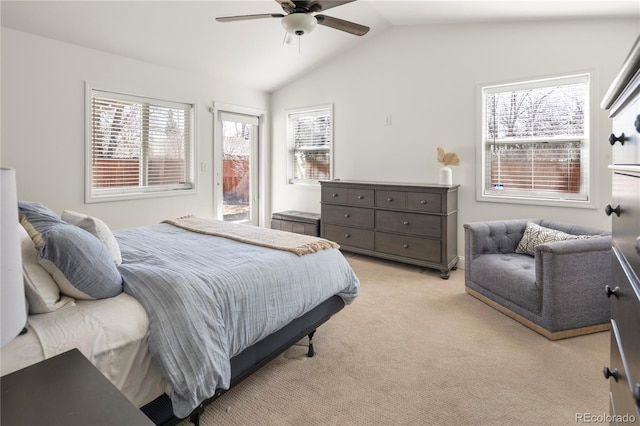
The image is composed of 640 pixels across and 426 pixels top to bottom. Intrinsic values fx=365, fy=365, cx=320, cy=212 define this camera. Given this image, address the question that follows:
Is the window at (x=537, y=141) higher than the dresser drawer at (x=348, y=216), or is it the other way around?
the window at (x=537, y=141)

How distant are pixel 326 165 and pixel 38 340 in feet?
14.9

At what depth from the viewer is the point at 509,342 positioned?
250 cm

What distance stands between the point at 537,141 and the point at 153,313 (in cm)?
394

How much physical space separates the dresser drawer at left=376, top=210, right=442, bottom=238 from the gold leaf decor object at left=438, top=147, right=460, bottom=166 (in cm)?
66

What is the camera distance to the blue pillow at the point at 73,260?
141 centimetres

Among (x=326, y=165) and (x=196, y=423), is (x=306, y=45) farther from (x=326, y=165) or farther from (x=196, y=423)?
(x=196, y=423)

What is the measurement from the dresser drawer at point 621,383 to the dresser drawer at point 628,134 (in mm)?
468

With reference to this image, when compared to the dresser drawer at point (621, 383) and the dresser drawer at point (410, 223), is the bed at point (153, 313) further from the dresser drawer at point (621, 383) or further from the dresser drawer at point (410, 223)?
the dresser drawer at point (410, 223)

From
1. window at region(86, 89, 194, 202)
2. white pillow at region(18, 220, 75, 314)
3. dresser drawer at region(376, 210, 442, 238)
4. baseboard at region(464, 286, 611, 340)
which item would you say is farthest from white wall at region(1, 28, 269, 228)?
baseboard at region(464, 286, 611, 340)

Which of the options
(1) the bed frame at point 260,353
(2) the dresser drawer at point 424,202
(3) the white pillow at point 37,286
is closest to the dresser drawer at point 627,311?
(1) the bed frame at point 260,353

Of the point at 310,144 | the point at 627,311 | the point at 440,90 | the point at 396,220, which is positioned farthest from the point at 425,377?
the point at 310,144

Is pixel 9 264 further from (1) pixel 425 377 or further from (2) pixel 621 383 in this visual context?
(1) pixel 425 377

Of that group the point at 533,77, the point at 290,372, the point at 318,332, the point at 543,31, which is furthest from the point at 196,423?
the point at 543,31

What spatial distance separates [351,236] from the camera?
4602 mm
